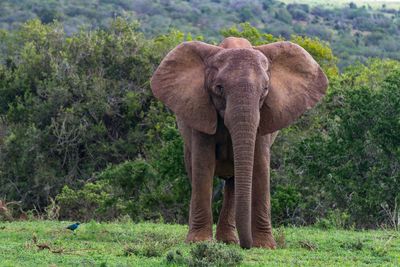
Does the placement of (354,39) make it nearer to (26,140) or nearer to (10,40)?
(10,40)

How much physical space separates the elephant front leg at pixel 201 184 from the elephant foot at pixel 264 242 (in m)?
0.56

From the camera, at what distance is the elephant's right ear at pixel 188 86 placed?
10602 millimetres

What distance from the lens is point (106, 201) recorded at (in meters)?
17.5

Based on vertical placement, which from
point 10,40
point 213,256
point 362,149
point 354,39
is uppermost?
point 213,256

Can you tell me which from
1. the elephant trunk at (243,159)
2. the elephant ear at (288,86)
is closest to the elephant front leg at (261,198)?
the elephant ear at (288,86)

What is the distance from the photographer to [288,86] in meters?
11.0

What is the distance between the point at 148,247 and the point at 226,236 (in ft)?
7.64

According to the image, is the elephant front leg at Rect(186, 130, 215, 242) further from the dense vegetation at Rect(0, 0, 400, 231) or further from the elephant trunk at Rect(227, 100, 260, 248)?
the dense vegetation at Rect(0, 0, 400, 231)

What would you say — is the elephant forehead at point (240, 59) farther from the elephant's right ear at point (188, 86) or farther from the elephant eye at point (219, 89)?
the elephant's right ear at point (188, 86)

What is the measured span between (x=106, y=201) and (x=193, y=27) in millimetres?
43657

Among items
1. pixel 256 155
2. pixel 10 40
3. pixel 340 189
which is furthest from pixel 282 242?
pixel 10 40

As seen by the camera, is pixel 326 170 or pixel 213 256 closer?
pixel 213 256

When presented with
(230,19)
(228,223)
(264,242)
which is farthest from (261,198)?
(230,19)

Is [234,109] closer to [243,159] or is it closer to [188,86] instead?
[243,159]
